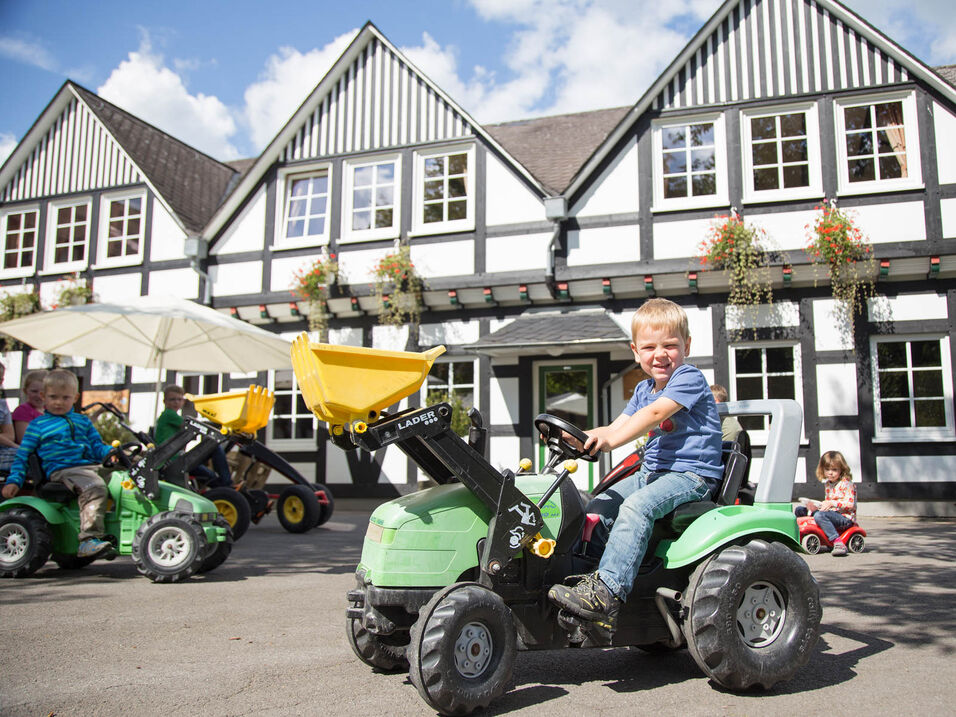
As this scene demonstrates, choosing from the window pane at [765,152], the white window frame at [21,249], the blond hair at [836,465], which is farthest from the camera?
the white window frame at [21,249]

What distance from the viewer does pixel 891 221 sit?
35.7 feet

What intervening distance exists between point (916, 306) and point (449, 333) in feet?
22.2

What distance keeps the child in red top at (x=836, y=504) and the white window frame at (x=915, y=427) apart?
3124mm

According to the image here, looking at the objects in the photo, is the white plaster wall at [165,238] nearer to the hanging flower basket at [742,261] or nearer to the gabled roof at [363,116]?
the gabled roof at [363,116]

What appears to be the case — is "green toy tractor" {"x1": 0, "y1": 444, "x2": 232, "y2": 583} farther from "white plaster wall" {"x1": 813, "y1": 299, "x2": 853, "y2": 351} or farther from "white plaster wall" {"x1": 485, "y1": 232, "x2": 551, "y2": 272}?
"white plaster wall" {"x1": 813, "y1": 299, "x2": 853, "y2": 351}

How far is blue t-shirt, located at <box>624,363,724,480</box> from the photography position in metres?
3.39

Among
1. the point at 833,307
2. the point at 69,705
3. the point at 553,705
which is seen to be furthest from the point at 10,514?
the point at 833,307

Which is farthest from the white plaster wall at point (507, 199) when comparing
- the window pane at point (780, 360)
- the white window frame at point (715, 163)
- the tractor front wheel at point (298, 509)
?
the tractor front wheel at point (298, 509)

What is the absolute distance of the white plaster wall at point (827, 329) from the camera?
10883mm

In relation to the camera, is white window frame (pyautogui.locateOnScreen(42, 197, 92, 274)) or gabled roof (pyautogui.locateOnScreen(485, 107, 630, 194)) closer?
gabled roof (pyautogui.locateOnScreen(485, 107, 630, 194))

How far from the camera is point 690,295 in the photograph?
1149cm

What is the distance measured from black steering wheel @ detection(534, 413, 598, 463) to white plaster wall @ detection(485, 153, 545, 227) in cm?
943

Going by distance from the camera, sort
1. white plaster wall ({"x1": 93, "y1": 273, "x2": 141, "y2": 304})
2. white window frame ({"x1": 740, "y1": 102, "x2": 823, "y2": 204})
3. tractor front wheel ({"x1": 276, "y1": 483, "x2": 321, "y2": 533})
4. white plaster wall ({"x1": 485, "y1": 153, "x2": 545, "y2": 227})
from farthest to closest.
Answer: white plaster wall ({"x1": 93, "y1": 273, "x2": 141, "y2": 304}) < white plaster wall ({"x1": 485, "y1": 153, "x2": 545, "y2": 227}) < white window frame ({"x1": 740, "y1": 102, "x2": 823, "y2": 204}) < tractor front wheel ({"x1": 276, "y1": 483, "x2": 321, "y2": 533})

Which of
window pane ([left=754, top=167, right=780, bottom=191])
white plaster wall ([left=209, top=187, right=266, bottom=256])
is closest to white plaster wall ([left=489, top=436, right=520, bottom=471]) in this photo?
window pane ([left=754, top=167, right=780, bottom=191])
